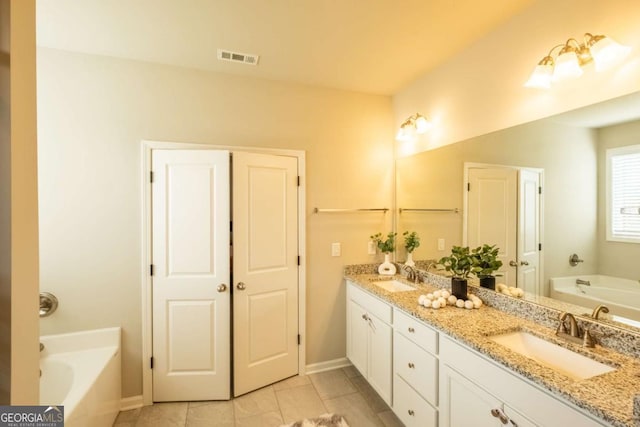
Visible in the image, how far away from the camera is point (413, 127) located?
8.57 ft

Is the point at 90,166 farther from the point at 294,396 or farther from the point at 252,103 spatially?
the point at 294,396

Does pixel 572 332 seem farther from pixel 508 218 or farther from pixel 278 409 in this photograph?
pixel 278 409

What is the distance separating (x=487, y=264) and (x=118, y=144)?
284 cm

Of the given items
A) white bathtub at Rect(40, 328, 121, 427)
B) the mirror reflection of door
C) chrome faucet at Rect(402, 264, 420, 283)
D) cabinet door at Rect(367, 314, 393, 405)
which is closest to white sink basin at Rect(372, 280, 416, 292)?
chrome faucet at Rect(402, 264, 420, 283)

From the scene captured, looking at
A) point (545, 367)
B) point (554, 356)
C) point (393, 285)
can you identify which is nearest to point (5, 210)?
point (545, 367)

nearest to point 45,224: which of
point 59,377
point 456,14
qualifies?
point 59,377

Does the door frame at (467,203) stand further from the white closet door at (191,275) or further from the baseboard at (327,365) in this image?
the white closet door at (191,275)

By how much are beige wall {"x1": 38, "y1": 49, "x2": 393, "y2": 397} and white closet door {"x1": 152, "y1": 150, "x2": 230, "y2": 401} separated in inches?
6.5

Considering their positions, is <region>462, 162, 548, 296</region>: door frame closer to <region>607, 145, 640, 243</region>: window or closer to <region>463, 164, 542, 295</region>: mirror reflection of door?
<region>463, 164, 542, 295</region>: mirror reflection of door

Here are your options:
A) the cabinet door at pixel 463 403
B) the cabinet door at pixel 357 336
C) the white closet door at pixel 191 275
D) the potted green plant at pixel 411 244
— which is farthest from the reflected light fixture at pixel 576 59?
the white closet door at pixel 191 275

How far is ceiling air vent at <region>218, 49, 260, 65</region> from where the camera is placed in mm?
2161

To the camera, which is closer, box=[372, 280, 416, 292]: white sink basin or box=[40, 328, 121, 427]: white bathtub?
box=[40, 328, 121, 427]: white bathtub

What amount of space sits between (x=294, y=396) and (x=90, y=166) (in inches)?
95.0

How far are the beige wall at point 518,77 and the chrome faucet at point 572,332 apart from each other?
1079 mm
